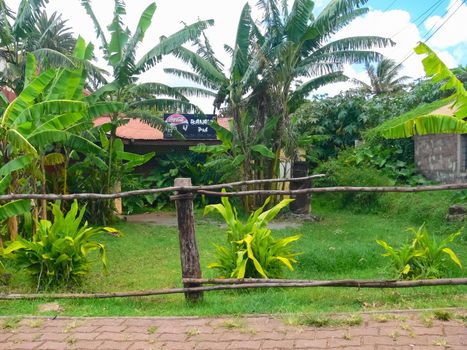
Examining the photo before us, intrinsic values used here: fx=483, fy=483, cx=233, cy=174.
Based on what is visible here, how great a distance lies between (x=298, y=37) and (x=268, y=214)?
7.06 m

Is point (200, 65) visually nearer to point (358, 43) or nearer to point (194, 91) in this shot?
point (194, 91)

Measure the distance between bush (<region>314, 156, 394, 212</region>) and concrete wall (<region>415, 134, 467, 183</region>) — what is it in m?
1.20

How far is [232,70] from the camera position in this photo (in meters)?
12.5

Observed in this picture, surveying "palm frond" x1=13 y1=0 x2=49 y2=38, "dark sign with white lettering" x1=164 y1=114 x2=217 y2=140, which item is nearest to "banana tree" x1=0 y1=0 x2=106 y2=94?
"palm frond" x1=13 y1=0 x2=49 y2=38

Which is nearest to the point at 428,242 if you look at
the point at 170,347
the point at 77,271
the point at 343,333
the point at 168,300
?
the point at 343,333

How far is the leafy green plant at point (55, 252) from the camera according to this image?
19.2ft

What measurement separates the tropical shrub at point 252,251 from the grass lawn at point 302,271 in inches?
11.2

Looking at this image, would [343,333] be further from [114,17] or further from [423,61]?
[114,17]

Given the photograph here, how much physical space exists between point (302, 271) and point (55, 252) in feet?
11.4

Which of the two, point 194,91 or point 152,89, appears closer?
point 152,89

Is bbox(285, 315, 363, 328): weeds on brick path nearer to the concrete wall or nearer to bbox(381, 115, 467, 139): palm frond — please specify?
bbox(381, 115, 467, 139): palm frond

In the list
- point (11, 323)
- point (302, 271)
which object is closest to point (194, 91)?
point (302, 271)

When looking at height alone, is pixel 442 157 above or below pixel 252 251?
above

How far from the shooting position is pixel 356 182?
14195mm
